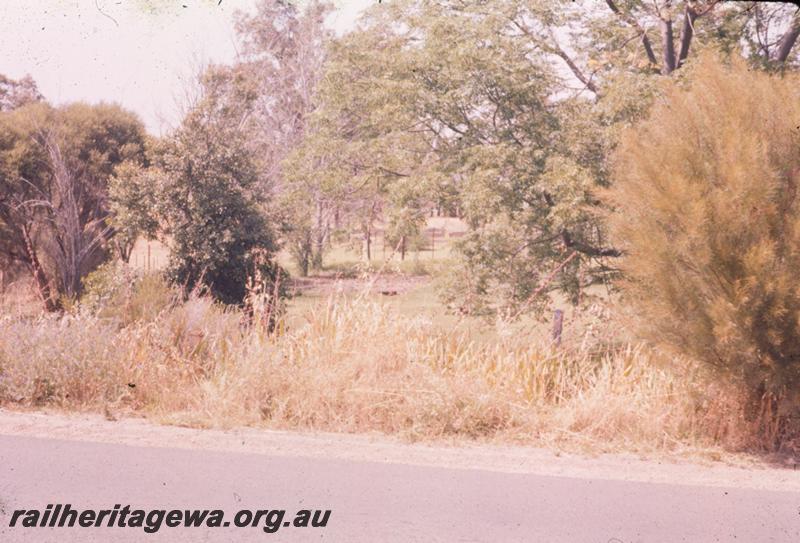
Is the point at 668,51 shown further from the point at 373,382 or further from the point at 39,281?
the point at 39,281

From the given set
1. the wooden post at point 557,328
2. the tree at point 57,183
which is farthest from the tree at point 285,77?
the wooden post at point 557,328

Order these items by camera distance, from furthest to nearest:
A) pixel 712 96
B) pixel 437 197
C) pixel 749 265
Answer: pixel 437 197, pixel 712 96, pixel 749 265

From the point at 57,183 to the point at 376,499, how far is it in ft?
56.6

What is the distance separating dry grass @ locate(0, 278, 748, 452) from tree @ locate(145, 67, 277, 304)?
597 centimetres

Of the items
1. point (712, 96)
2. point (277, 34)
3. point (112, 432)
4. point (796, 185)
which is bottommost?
point (112, 432)

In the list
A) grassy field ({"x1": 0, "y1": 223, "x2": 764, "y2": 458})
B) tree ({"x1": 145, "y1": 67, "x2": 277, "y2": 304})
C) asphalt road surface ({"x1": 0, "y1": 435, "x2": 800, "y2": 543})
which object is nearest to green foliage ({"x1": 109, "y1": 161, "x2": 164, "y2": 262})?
tree ({"x1": 145, "y1": 67, "x2": 277, "y2": 304})

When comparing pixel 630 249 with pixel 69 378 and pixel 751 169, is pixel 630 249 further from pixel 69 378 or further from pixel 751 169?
pixel 69 378

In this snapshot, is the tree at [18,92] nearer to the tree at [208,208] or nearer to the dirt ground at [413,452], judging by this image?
the tree at [208,208]

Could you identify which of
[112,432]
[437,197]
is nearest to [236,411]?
[112,432]

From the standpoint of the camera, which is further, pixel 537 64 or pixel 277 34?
pixel 277 34

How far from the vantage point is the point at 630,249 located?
694 centimetres

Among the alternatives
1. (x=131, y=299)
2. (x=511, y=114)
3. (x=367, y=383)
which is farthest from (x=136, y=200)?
(x=367, y=383)

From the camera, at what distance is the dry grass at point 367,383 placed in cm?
655

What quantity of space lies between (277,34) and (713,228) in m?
28.3
